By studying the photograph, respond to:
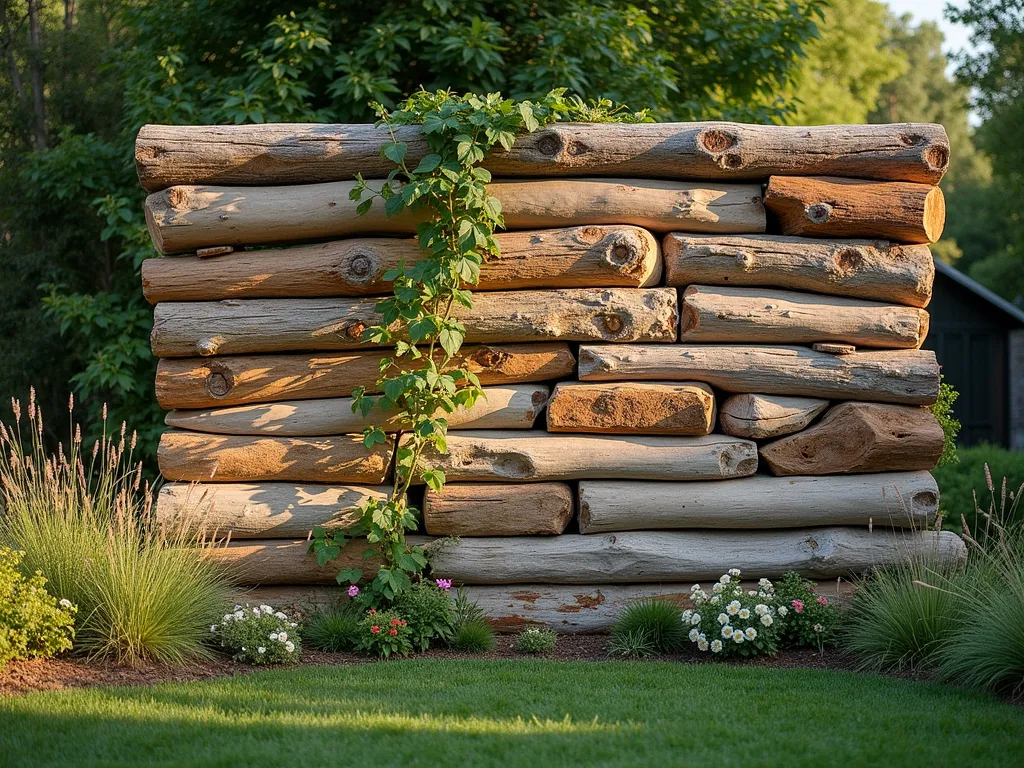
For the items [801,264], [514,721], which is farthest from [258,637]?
[801,264]

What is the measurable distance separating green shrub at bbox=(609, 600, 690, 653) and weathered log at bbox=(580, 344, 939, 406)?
150cm

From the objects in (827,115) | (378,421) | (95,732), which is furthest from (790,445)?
(827,115)

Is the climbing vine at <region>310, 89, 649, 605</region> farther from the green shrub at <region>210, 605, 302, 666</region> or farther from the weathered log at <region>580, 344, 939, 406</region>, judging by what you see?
the weathered log at <region>580, 344, 939, 406</region>

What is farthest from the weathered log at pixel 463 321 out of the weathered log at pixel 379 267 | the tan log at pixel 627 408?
the tan log at pixel 627 408

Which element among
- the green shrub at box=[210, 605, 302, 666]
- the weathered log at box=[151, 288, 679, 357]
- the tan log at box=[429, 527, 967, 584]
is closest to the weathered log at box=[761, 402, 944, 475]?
the tan log at box=[429, 527, 967, 584]

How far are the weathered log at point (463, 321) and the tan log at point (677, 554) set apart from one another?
1.33 m

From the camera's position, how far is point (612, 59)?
9062mm

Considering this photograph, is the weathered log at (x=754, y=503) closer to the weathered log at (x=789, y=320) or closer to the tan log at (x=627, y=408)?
the tan log at (x=627, y=408)

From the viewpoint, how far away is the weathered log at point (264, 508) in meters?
6.26

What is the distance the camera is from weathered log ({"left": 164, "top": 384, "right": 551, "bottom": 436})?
638 centimetres

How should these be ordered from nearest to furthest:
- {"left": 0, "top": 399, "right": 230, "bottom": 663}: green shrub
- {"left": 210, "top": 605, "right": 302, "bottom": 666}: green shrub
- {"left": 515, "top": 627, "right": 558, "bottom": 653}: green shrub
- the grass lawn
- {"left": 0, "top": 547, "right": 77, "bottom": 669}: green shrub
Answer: the grass lawn
{"left": 0, "top": 547, "right": 77, "bottom": 669}: green shrub
{"left": 0, "top": 399, "right": 230, "bottom": 663}: green shrub
{"left": 210, "top": 605, "right": 302, "bottom": 666}: green shrub
{"left": 515, "top": 627, "right": 558, "bottom": 653}: green shrub

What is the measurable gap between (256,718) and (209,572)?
5.94ft

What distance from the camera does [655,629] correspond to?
596cm

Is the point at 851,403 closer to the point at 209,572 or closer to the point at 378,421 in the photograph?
the point at 378,421
